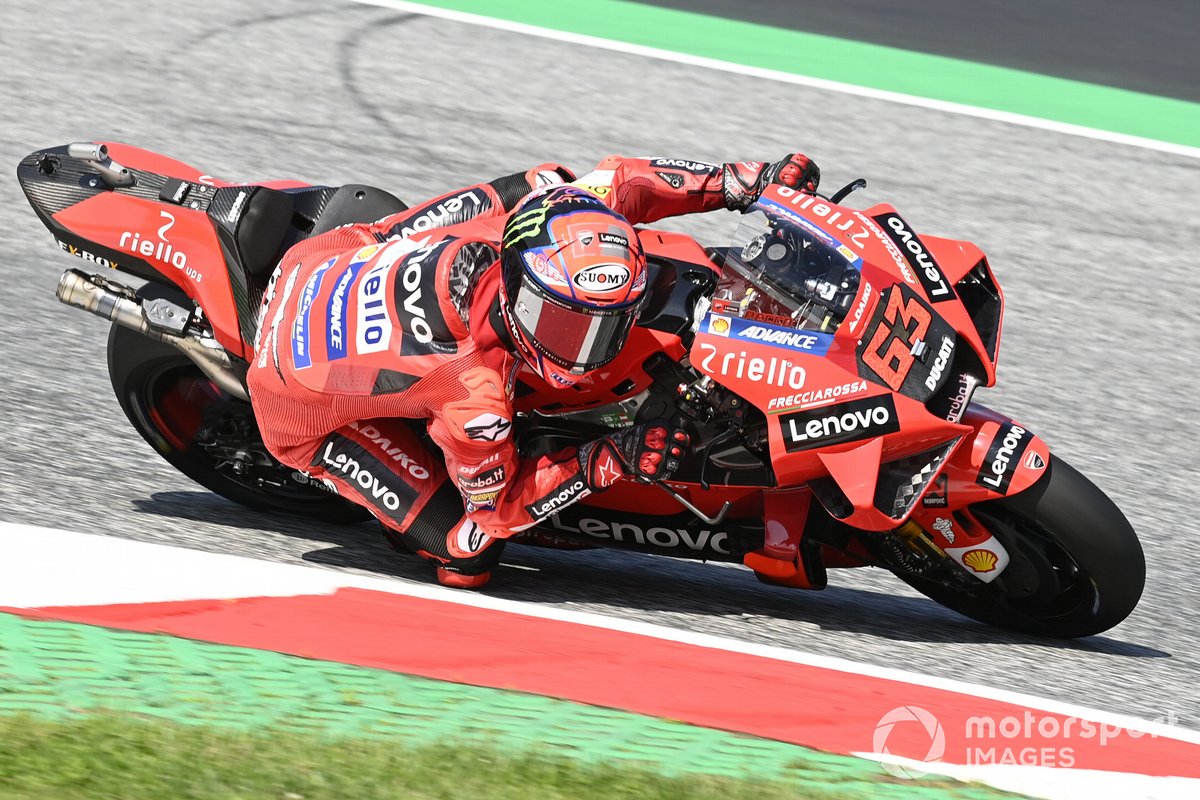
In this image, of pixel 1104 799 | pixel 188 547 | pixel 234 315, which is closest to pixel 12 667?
pixel 188 547

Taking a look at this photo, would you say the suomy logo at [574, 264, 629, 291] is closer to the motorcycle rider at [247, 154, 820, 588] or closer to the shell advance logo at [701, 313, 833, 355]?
the motorcycle rider at [247, 154, 820, 588]

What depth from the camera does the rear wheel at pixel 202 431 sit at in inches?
205

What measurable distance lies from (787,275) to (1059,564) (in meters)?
1.25

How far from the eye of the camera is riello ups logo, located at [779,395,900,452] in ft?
13.4

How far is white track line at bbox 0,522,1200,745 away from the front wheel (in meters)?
0.41

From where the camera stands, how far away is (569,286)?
399 cm

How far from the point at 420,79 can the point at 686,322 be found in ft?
18.2

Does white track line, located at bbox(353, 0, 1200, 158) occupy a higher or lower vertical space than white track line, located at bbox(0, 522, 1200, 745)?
higher

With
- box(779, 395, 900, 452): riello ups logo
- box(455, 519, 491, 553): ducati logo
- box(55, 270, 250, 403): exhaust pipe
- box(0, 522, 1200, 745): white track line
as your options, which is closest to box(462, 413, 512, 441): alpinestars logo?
box(455, 519, 491, 553): ducati logo

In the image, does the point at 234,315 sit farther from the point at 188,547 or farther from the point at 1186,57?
the point at 1186,57

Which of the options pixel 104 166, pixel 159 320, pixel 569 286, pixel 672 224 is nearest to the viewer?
pixel 569 286

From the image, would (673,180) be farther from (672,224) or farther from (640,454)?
(672,224)

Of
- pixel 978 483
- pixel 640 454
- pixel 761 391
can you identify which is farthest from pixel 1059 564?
pixel 640 454

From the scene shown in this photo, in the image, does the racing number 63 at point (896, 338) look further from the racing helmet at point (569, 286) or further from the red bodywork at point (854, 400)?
the racing helmet at point (569, 286)
